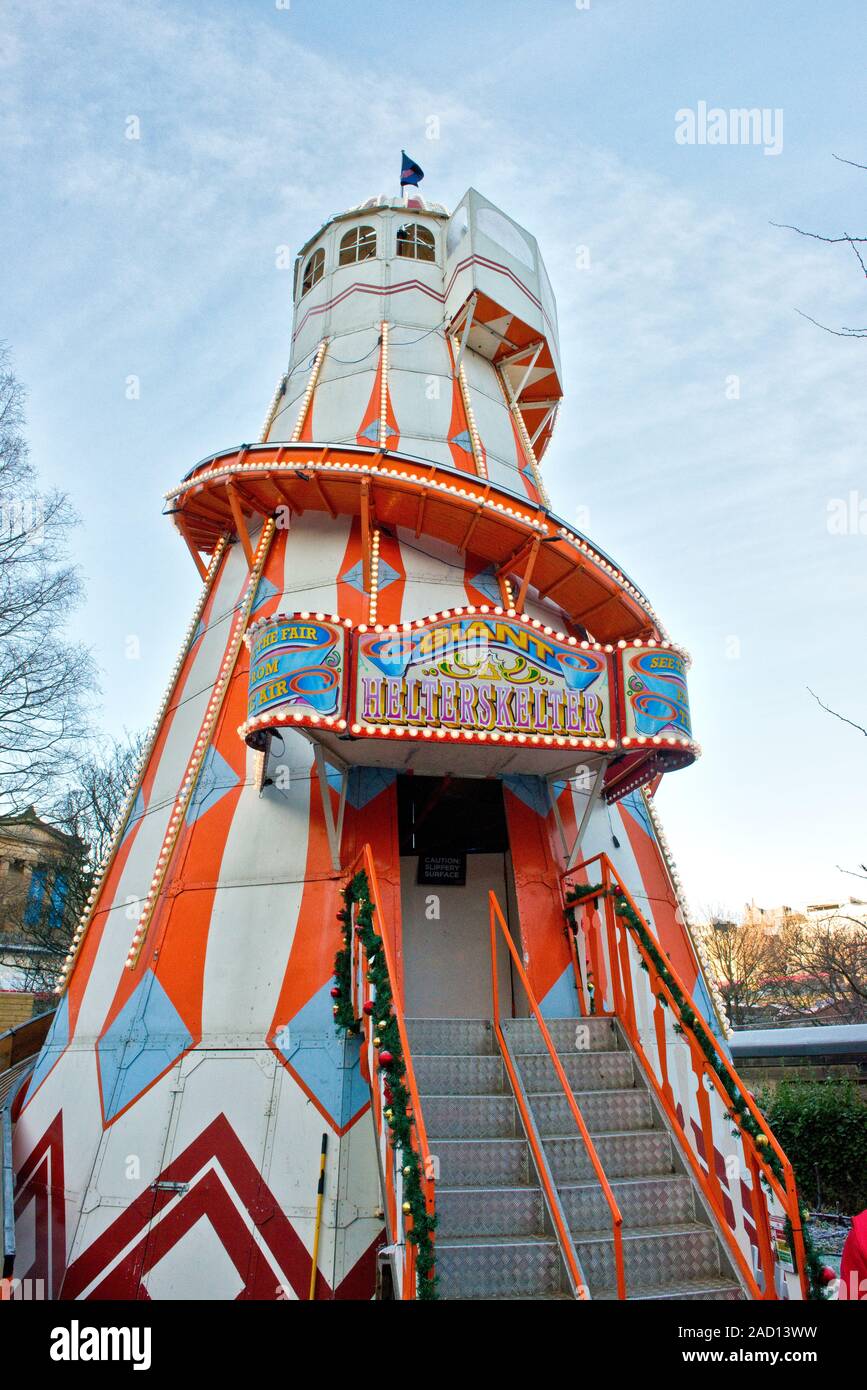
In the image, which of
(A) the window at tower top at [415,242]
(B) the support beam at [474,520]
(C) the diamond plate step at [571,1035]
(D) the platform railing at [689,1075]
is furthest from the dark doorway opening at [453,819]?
(A) the window at tower top at [415,242]

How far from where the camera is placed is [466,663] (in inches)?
309

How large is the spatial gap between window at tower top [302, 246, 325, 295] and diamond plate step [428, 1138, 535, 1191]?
47.1 feet

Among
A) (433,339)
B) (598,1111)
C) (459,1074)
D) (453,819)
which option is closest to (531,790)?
(453,819)

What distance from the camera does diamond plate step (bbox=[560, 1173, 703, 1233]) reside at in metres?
5.83

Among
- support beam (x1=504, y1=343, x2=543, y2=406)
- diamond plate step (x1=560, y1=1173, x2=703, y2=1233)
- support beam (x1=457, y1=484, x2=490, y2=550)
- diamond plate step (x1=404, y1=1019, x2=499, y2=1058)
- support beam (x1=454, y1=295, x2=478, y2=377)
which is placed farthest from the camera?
support beam (x1=504, y1=343, x2=543, y2=406)

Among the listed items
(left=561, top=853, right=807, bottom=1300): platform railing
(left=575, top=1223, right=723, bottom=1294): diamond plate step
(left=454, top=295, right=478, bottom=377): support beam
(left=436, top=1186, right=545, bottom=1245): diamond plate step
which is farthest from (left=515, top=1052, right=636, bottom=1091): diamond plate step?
(left=454, top=295, right=478, bottom=377): support beam

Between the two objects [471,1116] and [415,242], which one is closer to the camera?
[471,1116]

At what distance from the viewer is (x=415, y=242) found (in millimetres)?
14984

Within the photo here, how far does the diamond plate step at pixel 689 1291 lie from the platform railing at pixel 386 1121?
1.26 metres

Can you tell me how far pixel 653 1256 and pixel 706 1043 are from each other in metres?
1.41

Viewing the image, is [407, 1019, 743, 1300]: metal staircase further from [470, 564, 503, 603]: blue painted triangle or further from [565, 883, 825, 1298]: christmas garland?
[470, 564, 503, 603]: blue painted triangle

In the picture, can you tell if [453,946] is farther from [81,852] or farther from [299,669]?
[81,852]
